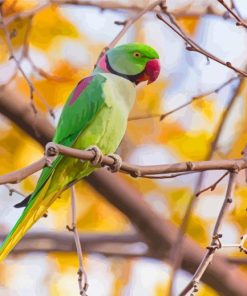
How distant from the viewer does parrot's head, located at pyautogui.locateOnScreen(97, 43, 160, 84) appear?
2.76 m

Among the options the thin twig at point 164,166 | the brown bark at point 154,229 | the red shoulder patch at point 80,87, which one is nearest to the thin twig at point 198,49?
the thin twig at point 164,166

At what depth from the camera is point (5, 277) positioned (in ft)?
18.1

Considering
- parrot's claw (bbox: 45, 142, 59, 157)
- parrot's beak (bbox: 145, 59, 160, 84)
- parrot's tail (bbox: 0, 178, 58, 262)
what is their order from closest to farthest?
parrot's claw (bbox: 45, 142, 59, 157), parrot's tail (bbox: 0, 178, 58, 262), parrot's beak (bbox: 145, 59, 160, 84)

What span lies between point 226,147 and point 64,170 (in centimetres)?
133

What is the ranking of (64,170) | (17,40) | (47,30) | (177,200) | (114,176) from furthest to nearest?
1. (47,30)
2. (177,200)
3. (17,40)
4. (114,176)
5. (64,170)

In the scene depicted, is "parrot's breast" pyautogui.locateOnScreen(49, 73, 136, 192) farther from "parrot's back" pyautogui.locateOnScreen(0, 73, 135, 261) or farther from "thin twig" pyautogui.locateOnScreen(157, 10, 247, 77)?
"thin twig" pyautogui.locateOnScreen(157, 10, 247, 77)

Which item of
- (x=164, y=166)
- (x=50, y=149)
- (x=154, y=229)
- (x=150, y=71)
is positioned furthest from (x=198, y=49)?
(x=154, y=229)

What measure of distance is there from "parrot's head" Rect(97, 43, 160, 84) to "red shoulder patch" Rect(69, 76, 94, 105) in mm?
101

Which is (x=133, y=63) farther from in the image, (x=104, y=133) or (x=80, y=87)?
(x=104, y=133)

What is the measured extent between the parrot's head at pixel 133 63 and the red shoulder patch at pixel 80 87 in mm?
101

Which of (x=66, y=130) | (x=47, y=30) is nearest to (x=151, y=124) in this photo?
(x=47, y=30)

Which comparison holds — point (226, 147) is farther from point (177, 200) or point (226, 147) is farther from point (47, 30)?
point (47, 30)

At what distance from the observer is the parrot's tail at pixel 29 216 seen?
7.64 ft

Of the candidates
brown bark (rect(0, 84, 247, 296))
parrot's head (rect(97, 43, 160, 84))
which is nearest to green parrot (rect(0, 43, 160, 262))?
parrot's head (rect(97, 43, 160, 84))
